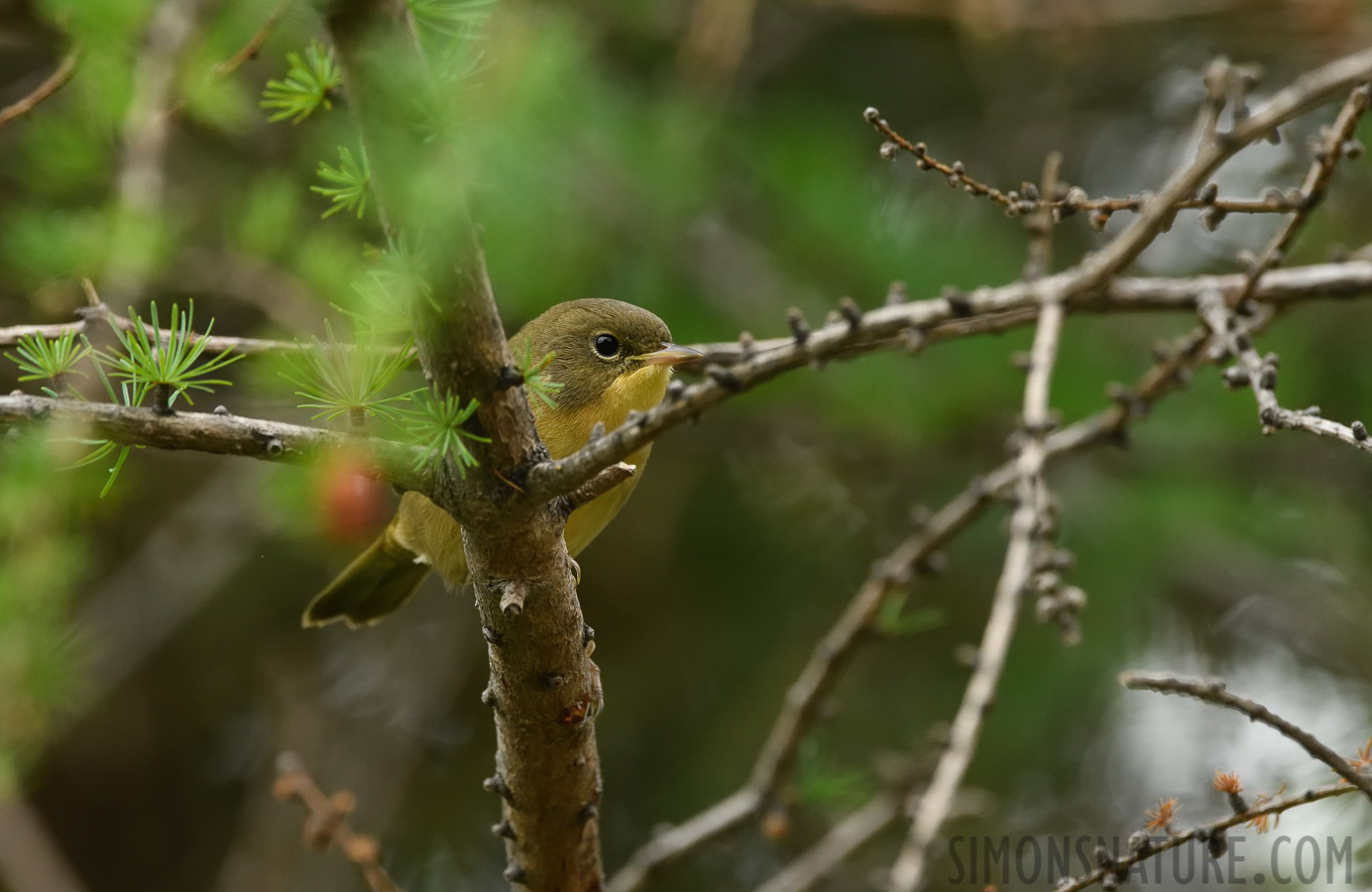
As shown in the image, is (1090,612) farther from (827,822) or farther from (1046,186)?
(1046,186)

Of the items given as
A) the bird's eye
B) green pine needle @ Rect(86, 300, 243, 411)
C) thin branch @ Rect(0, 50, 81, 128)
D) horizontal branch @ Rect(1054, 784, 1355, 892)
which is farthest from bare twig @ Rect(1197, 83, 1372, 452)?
thin branch @ Rect(0, 50, 81, 128)

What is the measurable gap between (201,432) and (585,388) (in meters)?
1.52

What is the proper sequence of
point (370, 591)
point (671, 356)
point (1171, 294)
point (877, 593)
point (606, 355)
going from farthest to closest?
A: point (370, 591), point (606, 355), point (671, 356), point (877, 593), point (1171, 294)

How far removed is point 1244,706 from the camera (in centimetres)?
176

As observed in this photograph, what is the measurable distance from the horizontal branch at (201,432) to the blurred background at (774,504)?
2.14m

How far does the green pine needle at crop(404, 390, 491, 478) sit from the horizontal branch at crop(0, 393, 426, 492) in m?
0.07

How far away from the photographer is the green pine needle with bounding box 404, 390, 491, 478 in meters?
1.81

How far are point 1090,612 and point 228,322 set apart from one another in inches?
140

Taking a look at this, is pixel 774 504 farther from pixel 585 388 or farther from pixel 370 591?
pixel 585 388

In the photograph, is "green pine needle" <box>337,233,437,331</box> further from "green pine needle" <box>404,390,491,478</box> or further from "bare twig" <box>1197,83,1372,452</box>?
"bare twig" <box>1197,83,1372,452</box>

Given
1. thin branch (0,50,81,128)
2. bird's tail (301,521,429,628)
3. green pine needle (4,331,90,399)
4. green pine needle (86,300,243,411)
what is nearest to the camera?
green pine needle (86,300,243,411)

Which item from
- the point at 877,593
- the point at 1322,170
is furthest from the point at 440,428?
the point at 1322,170

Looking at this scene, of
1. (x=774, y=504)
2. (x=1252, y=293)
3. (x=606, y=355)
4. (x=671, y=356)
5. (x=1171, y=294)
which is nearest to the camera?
(x=1252, y=293)

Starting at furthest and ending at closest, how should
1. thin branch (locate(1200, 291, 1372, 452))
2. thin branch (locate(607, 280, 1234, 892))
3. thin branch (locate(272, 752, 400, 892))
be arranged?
thin branch (locate(607, 280, 1234, 892)) < thin branch (locate(272, 752, 400, 892)) < thin branch (locate(1200, 291, 1372, 452))
